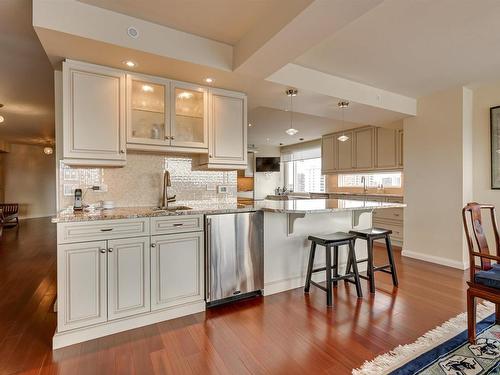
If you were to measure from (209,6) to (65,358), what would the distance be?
2.71 meters

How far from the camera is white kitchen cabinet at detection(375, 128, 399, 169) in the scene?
17.8ft

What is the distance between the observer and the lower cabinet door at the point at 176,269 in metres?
2.34

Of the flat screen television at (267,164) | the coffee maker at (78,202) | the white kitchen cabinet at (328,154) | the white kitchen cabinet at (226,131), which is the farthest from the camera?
the flat screen television at (267,164)

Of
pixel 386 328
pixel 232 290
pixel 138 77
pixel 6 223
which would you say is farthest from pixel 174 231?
pixel 6 223

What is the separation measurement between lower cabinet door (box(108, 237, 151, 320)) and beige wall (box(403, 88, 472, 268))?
403cm

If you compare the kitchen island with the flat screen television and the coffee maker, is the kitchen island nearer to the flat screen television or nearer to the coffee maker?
the coffee maker

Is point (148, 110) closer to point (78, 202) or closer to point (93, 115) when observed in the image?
point (93, 115)

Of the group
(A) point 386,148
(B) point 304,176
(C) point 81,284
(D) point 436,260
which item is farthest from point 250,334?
(B) point 304,176

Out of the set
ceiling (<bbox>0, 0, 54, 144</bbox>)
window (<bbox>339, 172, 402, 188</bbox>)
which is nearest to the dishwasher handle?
ceiling (<bbox>0, 0, 54, 144</bbox>)

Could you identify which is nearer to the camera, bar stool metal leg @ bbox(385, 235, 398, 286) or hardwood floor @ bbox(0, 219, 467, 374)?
hardwood floor @ bbox(0, 219, 467, 374)

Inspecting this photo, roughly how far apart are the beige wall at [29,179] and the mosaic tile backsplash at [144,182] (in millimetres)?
8936

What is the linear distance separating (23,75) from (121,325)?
3.39 metres

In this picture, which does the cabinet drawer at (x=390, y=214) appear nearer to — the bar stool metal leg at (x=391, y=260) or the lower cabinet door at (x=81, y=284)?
the bar stool metal leg at (x=391, y=260)

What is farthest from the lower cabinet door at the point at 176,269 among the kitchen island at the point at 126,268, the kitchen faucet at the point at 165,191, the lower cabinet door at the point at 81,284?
the kitchen faucet at the point at 165,191
